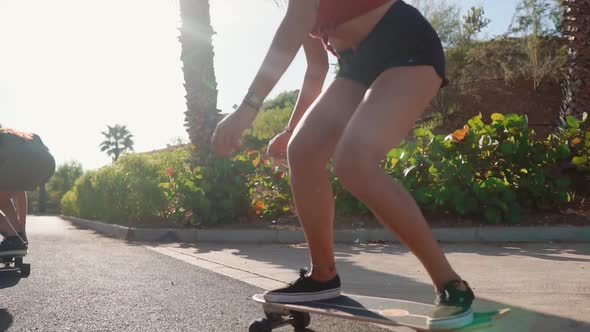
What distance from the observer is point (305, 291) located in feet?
8.30

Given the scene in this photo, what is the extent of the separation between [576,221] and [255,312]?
178 inches

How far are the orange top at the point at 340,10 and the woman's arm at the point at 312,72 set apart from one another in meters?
0.48

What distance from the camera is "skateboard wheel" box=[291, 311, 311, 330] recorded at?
9.05ft

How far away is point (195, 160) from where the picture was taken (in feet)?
32.3

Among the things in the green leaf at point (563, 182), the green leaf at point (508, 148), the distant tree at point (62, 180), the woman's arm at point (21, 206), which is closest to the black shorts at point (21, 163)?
the woman's arm at point (21, 206)

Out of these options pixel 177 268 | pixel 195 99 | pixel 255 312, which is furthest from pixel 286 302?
pixel 195 99

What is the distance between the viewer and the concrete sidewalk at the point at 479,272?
9.89ft

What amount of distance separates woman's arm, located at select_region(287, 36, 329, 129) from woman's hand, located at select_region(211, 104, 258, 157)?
78 centimetres

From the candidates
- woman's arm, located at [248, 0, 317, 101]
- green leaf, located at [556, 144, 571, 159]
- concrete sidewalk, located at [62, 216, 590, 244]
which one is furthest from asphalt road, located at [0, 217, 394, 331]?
green leaf, located at [556, 144, 571, 159]

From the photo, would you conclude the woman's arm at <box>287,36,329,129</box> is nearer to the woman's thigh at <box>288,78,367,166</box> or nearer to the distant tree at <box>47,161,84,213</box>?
the woman's thigh at <box>288,78,367,166</box>

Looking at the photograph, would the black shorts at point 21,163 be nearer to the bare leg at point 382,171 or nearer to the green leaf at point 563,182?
the bare leg at point 382,171

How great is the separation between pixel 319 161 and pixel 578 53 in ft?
23.2

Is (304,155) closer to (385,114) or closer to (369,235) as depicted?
(385,114)

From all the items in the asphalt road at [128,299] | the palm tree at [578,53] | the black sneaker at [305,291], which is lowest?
the asphalt road at [128,299]
